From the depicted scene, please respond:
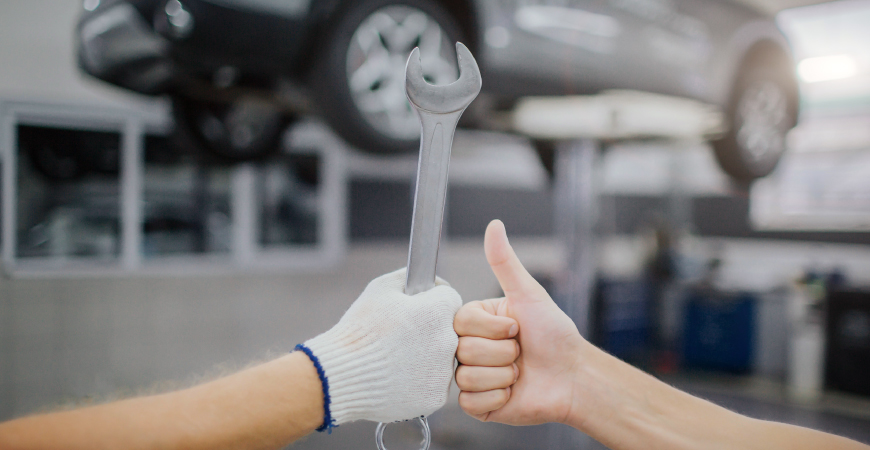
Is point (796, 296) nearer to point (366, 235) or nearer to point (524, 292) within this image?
point (366, 235)

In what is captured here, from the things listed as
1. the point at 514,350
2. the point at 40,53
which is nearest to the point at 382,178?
the point at 40,53

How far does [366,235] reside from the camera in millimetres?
3818

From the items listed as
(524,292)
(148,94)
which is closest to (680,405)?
(524,292)

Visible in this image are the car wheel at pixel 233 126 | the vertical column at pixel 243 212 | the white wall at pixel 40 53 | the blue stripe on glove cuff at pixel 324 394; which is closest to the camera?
the blue stripe on glove cuff at pixel 324 394

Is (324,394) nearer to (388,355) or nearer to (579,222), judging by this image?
(388,355)

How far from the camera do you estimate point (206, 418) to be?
2.05ft

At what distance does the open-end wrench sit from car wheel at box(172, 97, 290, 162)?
165 centimetres

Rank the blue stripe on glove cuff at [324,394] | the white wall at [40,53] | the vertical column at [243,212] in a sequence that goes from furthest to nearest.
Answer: the vertical column at [243,212] < the white wall at [40,53] < the blue stripe on glove cuff at [324,394]

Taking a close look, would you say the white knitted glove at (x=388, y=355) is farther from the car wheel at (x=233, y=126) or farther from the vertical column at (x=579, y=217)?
the vertical column at (x=579, y=217)

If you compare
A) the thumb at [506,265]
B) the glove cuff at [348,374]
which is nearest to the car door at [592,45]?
the thumb at [506,265]

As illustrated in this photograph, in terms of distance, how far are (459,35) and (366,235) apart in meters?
2.39

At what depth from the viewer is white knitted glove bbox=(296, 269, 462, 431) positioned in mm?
673

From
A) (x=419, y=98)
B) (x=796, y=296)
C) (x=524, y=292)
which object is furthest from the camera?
(x=796, y=296)

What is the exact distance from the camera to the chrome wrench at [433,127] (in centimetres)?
55
